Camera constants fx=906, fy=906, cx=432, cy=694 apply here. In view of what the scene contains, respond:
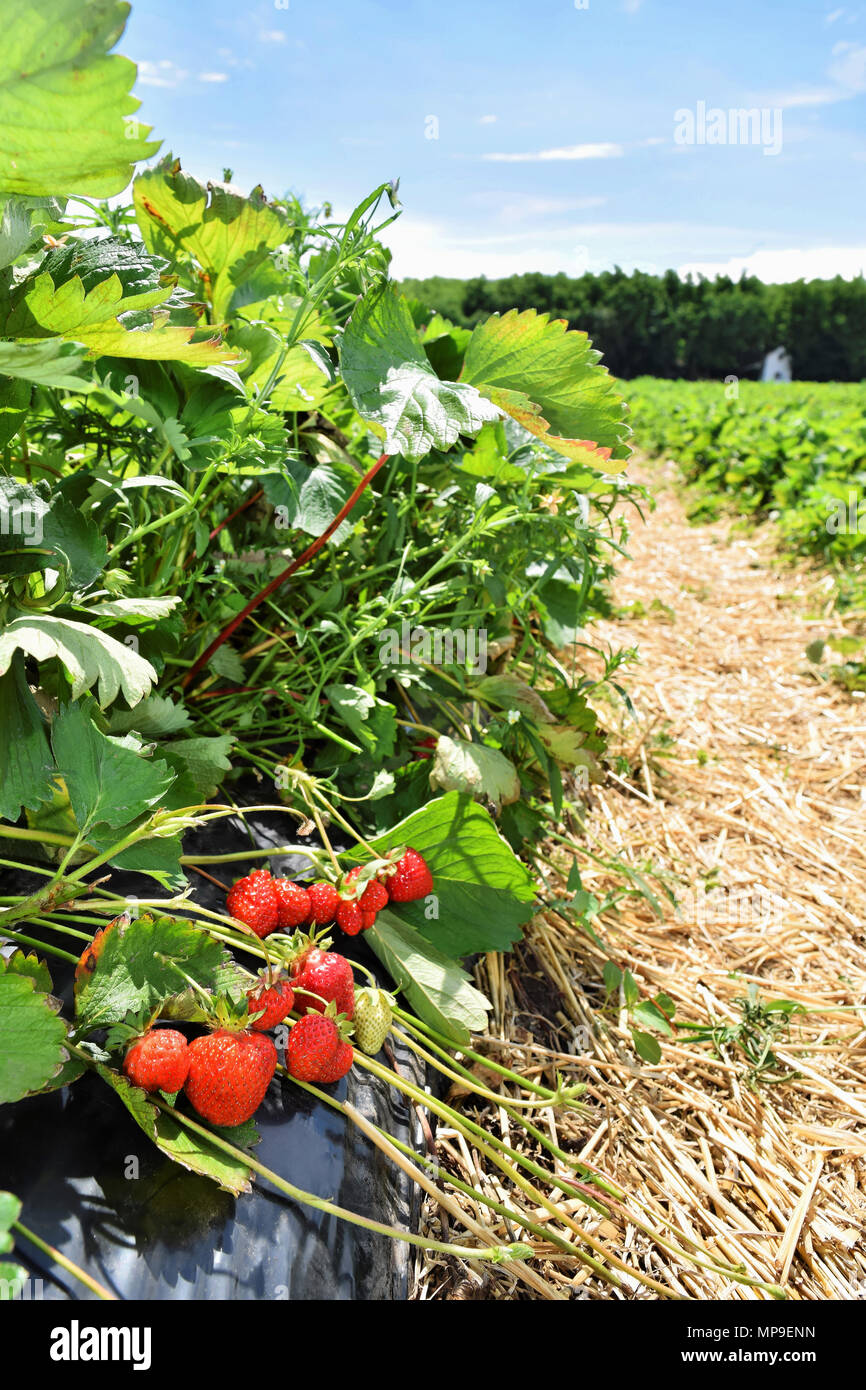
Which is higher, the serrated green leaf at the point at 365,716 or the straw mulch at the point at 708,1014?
the serrated green leaf at the point at 365,716

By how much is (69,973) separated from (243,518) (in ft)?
2.78

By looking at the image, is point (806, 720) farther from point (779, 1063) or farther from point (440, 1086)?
point (440, 1086)

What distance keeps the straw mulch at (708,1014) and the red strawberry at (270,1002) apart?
0.41 meters

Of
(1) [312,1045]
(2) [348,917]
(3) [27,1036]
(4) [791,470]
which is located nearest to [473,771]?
(2) [348,917]

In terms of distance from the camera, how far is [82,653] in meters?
0.83

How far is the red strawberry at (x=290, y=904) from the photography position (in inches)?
40.4

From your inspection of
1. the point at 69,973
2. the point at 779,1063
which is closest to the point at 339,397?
the point at 69,973

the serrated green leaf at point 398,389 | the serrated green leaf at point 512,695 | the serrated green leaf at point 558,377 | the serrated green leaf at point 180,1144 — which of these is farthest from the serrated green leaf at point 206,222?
the serrated green leaf at point 180,1144

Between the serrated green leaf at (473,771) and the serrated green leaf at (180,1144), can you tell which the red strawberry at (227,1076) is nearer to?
the serrated green leaf at (180,1144)

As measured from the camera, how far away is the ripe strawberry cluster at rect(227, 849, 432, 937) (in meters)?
1.00

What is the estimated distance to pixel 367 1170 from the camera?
0.91 metres

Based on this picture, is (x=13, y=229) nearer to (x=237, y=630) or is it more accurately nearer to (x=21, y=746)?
(x=21, y=746)

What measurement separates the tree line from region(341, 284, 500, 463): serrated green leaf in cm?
4133

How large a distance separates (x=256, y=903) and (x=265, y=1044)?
214 mm
